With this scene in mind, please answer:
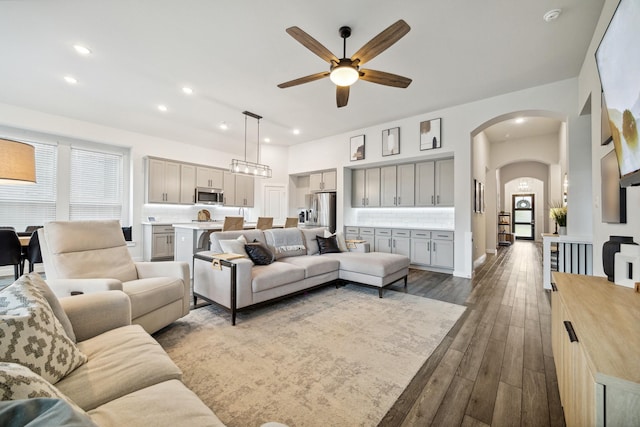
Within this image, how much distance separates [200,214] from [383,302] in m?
5.27

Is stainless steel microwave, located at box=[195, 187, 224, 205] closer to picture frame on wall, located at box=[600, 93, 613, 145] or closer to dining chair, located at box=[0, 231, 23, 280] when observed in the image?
dining chair, located at box=[0, 231, 23, 280]

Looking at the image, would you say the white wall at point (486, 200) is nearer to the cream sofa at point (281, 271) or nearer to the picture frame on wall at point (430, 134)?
the picture frame on wall at point (430, 134)

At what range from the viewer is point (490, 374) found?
1.84 meters

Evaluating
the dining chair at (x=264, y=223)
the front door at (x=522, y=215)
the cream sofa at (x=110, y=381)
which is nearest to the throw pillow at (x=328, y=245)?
the dining chair at (x=264, y=223)

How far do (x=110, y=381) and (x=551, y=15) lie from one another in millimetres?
4335

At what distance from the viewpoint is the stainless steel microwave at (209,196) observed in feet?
21.7

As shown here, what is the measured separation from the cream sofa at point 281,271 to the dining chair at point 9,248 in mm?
2353

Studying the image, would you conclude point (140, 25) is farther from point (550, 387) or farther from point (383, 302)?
point (550, 387)

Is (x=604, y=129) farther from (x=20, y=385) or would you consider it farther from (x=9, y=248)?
(x=9, y=248)

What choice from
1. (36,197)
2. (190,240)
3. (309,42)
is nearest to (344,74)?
(309,42)

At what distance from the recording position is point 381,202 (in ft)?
20.1

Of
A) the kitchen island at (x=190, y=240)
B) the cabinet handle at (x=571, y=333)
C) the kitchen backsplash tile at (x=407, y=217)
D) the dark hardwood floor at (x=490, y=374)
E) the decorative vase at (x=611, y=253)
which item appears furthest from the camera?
the kitchen backsplash tile at (x=407, y=217)

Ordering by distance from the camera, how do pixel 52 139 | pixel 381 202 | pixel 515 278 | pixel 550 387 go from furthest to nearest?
pixel 381 202 → pixel 52 139 → pixel 515 278 → pixel 550 387

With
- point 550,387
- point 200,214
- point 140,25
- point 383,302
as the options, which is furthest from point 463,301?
point 200,214
